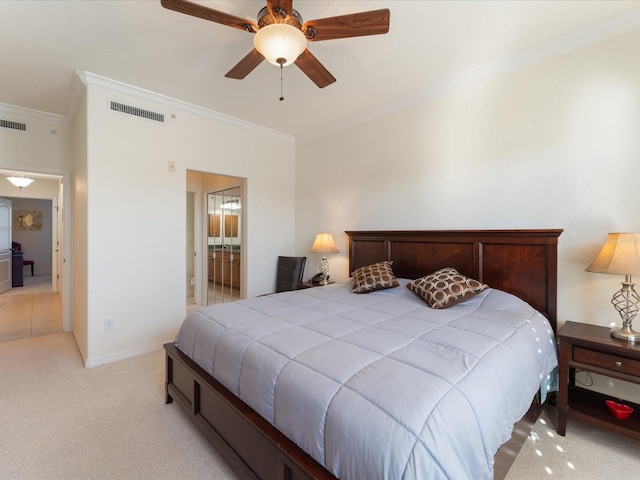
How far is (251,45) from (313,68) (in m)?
0.68

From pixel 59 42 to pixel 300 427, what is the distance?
10.6ft

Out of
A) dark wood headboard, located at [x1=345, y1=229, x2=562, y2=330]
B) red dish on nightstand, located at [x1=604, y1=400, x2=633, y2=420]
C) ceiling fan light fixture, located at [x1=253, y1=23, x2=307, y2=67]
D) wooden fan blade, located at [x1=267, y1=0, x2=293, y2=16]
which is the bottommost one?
red dish on nightstand, located at [x1=604, y1=400, x2=633, y2=420]

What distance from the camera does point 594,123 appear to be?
2211 millimetres

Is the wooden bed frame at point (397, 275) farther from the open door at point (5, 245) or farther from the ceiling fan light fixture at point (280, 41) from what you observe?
the open door at point (5, 245)

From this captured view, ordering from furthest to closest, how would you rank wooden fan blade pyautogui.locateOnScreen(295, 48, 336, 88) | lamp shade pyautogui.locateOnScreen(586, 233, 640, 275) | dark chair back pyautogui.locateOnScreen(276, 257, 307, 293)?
1. dark chair back pyautogui.locateOnScreen(276, 257, 307, 293)
2. wooden fan blade pyautogui.locateOnScreen(295, 48, 336, 88)
3. lamp shade pyautogui.locateOnScreen(586, 233, 640, 275)

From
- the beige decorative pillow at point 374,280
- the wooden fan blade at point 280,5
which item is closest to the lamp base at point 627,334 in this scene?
the beige decorative pillow at point 374,280

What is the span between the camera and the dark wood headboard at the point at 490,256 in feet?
7.69

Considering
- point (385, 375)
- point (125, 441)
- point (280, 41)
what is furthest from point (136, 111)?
point (385, 375)

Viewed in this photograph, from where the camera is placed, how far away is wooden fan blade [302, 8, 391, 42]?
163cm

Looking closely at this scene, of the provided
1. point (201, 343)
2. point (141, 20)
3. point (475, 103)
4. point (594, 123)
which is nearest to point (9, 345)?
point (201, 343)

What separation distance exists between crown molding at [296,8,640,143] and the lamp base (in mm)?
2076

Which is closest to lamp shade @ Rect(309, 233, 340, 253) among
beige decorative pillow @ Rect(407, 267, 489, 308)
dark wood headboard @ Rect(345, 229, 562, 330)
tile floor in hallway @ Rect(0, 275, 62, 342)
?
dark wood headboard @ Rect(345, 229, 562, 330)

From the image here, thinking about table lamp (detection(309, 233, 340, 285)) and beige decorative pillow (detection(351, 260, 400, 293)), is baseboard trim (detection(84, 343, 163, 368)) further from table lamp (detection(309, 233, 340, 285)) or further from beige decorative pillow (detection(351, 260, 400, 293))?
beige decorative pillow (detection(351, 260, 400, 293))

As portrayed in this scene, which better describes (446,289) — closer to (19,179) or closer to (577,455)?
(577,455)
